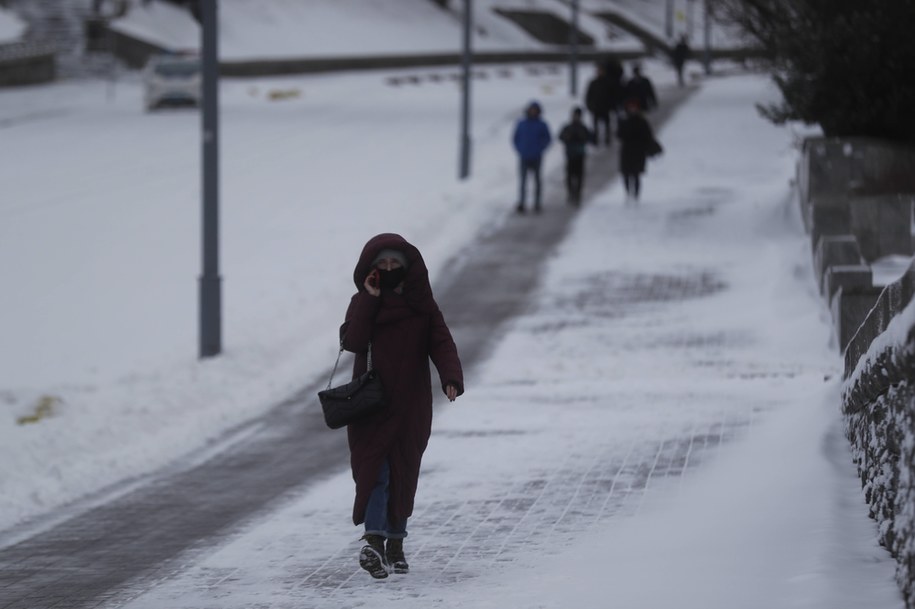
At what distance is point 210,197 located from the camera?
14.7m

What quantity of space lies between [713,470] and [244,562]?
9.60 feet

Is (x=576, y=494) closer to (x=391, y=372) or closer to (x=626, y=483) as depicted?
(x=626, y=483)

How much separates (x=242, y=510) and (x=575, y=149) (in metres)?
14.9

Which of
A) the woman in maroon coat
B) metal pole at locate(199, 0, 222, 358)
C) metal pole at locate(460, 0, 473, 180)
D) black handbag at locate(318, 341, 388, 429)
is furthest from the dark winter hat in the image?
metal pole at locate(460, 0, 473, 180)

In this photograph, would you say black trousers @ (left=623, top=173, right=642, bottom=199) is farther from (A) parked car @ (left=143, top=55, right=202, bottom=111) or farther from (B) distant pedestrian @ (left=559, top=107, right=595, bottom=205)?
(A) parked car @ (left=143, top=55, right=202, bottom=111)

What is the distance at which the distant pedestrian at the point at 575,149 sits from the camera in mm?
23000

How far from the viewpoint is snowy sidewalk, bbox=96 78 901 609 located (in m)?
6.75

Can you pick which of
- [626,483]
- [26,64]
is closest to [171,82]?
[26,64]

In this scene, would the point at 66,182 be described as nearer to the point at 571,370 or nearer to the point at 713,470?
the point at 571,370

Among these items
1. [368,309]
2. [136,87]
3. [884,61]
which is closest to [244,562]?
[368,309]

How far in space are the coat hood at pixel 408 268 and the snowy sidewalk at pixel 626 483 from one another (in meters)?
1.33

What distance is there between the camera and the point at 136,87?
169 ft

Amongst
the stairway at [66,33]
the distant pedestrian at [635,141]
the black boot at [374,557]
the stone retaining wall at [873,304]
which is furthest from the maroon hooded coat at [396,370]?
the stairway at [66,33]

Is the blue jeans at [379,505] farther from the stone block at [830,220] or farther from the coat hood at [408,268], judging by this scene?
the stone block at [830,220]
